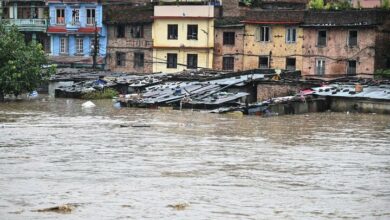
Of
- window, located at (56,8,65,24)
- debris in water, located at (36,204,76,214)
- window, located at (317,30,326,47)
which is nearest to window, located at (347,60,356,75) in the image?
window, located at (317,30,326,47)

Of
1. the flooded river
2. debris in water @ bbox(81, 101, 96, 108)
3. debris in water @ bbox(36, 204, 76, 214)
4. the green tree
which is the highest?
the green tree

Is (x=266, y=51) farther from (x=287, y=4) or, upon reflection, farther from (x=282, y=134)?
(x=282, y=134)

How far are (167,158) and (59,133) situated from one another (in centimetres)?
692

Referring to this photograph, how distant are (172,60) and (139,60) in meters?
2.54

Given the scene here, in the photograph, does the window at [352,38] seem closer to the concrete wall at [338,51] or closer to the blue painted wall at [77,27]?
the concrete wall at [338,51]

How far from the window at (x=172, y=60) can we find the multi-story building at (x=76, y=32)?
16.8 feet

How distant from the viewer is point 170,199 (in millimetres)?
17312

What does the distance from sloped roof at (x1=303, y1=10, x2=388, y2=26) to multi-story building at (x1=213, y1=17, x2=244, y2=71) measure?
15.4ft

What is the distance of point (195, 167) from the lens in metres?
21.3

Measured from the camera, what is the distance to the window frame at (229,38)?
170 feet

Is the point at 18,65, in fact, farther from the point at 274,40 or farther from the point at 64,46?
the point at 274,40

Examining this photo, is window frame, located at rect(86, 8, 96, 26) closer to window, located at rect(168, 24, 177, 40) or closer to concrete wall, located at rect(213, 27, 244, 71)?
window, located at rect(168, 24, 177, 40)

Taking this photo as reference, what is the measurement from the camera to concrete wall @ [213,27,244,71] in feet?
169

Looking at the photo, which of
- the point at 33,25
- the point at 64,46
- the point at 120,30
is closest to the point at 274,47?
the point at 120,30
